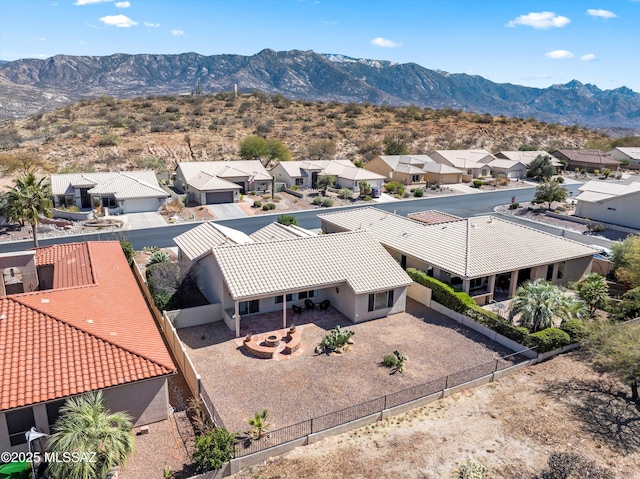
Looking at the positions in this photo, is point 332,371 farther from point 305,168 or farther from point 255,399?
point 305,168

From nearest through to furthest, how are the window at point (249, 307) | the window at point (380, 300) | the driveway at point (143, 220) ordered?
the window at point (249, 307) → the window at point (380, 300) → the driveway at point (143, 220)

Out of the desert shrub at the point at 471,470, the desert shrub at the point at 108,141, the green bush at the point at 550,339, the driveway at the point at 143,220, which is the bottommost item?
the desert shrub at the point at 471,470

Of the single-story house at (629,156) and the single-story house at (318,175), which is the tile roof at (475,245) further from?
the single-story house at (629,156)

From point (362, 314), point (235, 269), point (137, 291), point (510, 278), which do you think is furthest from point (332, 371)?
point (510, 278)

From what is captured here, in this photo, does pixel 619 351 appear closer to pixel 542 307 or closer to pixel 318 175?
pixel 542 307

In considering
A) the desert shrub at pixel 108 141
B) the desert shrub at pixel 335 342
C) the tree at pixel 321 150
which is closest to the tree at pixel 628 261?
the desert shrub at pixel 335 342

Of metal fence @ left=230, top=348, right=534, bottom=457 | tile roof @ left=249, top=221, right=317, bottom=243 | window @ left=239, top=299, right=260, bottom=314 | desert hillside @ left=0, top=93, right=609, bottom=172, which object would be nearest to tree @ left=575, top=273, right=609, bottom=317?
metal fence @ left=230, top=348, right=534, bottom=457
